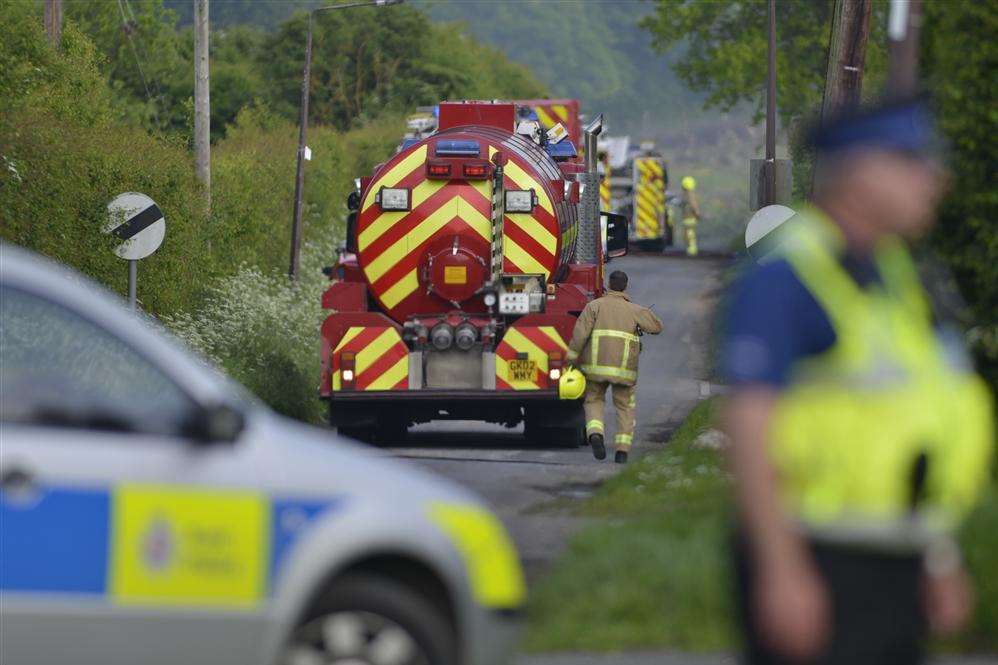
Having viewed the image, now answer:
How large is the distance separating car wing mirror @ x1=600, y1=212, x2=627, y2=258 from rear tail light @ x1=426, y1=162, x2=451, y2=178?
3.54 metres

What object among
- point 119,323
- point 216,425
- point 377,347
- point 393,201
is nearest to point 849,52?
point 393,201

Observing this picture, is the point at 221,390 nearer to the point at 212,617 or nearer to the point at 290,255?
the point at 212,617

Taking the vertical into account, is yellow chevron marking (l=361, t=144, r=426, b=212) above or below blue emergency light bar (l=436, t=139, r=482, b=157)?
below

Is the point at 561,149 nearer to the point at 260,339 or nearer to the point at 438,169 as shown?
the point at 438,169

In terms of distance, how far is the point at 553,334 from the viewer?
1981 cm

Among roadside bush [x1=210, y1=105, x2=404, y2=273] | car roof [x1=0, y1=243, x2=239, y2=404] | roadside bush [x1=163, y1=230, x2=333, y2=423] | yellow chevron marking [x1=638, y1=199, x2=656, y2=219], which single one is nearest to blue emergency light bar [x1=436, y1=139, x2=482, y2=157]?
roadside bush [x1=163, y1=230, x2=333, y2=423]

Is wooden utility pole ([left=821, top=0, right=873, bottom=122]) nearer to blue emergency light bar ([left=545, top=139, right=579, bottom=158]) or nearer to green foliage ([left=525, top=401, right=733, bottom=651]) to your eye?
blue emergency light bar ([left=545, top=139, right=579, bottom=158])

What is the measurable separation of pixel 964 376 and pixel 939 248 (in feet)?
26.7

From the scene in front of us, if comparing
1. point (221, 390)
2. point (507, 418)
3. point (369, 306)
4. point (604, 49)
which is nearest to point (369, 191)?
point (369, 306)

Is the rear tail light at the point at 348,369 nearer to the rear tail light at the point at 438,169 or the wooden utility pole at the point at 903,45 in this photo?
the rear tail light at the point at 438,169

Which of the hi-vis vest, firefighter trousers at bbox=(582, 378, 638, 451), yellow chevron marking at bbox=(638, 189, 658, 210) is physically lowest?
the hi-vis vest

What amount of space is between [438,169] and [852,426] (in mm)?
15009

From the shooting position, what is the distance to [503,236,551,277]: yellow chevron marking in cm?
1964

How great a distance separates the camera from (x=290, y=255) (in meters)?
38.4
